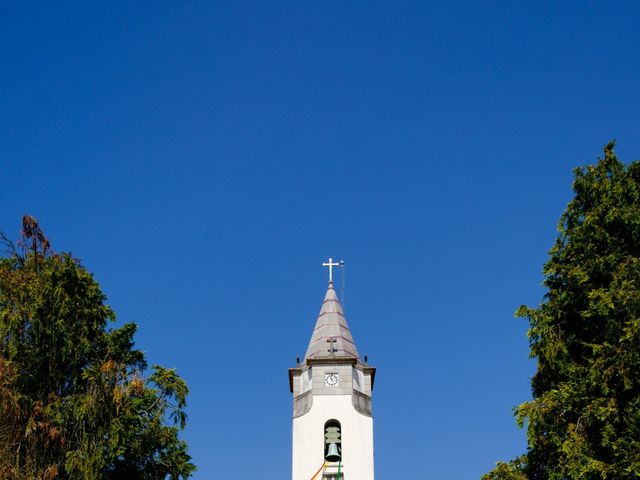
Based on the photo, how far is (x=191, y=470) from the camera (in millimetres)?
22672

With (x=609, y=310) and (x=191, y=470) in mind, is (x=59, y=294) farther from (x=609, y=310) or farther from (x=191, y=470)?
(x=609, y=310)

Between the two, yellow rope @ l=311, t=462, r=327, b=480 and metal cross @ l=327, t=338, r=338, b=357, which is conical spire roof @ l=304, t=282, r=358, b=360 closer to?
metal cross @ l=327, t=338, r=338, b=357

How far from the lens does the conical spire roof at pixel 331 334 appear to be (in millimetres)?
30266

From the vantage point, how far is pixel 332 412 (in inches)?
1140

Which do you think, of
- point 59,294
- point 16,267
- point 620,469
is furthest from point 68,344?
point 620,469

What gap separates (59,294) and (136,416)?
3.41 meters

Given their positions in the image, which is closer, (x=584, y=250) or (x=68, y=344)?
(x=584, y=250)

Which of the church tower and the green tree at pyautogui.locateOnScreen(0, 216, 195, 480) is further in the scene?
the church tower

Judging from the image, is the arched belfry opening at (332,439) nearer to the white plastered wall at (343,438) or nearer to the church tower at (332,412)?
the church tower at (332,412)

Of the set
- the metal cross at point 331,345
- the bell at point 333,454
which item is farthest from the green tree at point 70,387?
the metal cross at point 331,345

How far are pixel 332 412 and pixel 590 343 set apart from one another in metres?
11.8

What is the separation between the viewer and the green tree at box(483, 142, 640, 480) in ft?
57.0

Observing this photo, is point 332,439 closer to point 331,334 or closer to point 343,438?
point 343,438

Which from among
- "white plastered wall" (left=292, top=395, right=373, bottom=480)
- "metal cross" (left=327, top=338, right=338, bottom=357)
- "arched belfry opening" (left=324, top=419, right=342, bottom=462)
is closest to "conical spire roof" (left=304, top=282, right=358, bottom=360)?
"metal cross" (left=327, top=338, right=338, bottom=357)
